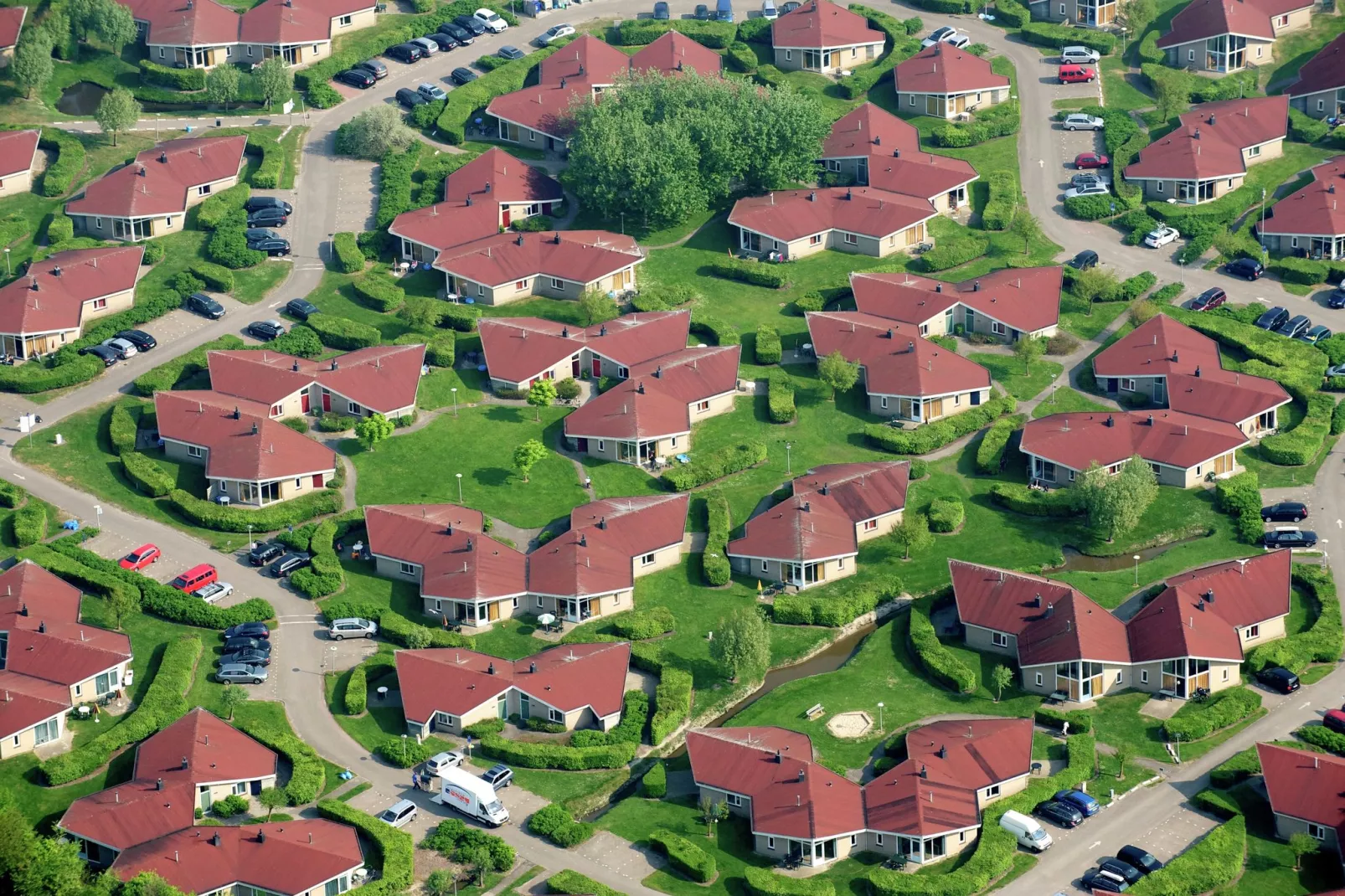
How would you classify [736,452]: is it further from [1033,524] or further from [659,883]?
[659,883]

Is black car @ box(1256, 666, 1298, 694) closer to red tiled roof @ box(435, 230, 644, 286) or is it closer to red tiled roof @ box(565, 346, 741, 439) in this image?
red tiled roof @ box(565, 346, 741, 439)

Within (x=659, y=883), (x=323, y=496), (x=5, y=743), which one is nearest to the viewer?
(x=659, y=883)

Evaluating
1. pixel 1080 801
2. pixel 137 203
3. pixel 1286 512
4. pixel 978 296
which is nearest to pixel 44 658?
pixel 137 203

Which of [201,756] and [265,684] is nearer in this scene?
[201,756]

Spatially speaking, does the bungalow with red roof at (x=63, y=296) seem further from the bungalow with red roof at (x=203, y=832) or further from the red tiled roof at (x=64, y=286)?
the bungalow with red roof at (x=203, y=832)

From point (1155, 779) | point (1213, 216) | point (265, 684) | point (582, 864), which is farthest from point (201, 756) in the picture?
point (1213, 216)

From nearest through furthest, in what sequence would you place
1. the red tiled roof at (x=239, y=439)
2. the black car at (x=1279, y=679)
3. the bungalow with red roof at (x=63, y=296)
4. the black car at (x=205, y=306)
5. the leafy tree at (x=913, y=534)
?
1. the black car at (x=1279, y=679)
2. the leafy tree at (x=913, y=534)
3. the red tiled roof at (x=239, y=439)
4. the bungalow with red roof at (x=63, y=296)
5. the black car at (x=205, y=306)

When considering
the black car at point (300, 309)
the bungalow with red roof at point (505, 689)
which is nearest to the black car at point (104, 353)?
the black car at point (300, 309)
